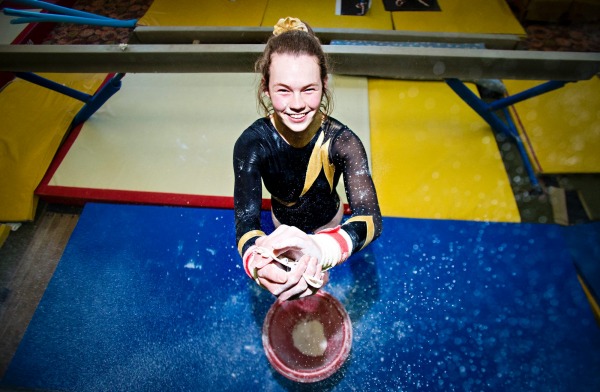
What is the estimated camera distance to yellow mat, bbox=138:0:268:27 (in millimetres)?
3650

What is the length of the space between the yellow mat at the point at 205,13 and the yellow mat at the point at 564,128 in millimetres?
2769

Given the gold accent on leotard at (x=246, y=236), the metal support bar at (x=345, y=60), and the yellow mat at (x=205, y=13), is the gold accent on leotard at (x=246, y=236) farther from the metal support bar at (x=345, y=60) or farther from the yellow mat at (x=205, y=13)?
the yellow mat at (x=205, y=13)

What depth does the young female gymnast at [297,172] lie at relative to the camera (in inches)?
41.7

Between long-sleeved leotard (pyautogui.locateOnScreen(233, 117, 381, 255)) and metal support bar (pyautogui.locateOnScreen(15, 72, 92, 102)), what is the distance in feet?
7.00

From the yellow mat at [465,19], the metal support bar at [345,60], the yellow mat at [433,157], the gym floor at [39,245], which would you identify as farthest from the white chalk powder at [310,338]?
the yellow mat at [465,19]

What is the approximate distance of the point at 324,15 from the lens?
11.9 feet

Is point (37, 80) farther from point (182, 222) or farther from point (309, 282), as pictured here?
point (309, 282)

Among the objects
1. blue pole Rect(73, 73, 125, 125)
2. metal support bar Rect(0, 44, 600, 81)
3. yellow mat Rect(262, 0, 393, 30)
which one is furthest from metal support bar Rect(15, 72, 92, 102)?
yellow mat Rect(262, 0, 393, 30)

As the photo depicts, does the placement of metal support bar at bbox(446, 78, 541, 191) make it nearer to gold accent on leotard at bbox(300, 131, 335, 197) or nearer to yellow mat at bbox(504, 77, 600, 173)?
yellow mat at bbox(504, 77, 600, 173)

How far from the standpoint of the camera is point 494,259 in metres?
2.03

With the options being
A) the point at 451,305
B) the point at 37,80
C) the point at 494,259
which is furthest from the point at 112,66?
the point at 494,259

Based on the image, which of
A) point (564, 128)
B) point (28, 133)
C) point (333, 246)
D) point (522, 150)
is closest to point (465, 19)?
point (564, 128)

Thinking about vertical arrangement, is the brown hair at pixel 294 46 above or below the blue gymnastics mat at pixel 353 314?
above

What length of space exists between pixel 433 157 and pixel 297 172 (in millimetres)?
1522
